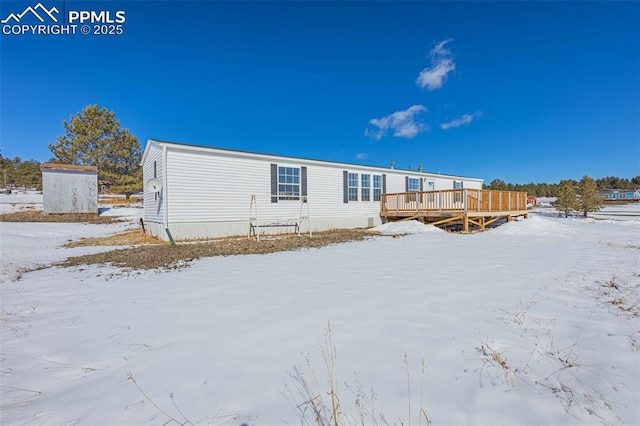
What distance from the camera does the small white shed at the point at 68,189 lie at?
648 inches

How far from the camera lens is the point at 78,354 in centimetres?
237

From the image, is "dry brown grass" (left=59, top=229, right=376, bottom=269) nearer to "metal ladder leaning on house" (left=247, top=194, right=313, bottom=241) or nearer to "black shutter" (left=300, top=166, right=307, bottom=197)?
"metal ladder leaning on house" (left=247, top=194, right=313, bottom=241)

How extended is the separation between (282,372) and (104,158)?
29.9m

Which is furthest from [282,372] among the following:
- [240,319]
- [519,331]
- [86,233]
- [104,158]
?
[104,158]

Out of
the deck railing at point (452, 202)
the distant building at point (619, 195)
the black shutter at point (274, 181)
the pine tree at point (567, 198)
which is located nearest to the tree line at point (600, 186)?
the distant building at point (619, 195)

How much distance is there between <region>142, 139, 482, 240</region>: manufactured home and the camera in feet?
32.3

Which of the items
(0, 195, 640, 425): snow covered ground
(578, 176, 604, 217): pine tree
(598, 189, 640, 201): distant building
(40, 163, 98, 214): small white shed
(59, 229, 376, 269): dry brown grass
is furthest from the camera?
(598, 189, 640, 201): distant building

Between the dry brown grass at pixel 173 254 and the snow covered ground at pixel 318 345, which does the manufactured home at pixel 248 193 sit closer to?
the dry brown grass at pixel 173 254

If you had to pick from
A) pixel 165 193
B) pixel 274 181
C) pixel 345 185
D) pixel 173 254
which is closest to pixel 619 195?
→ pixel 345 185

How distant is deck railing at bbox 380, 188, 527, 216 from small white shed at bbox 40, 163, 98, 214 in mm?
19195

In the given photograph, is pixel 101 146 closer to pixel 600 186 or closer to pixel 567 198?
pixel 567 198

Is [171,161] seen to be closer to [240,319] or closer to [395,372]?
[240,319]

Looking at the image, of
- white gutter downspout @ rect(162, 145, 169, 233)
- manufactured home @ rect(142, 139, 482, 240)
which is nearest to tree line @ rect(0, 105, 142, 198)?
manufactured home @ rect(142, 139, 482, 240)

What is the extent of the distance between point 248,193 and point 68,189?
1434 cm
